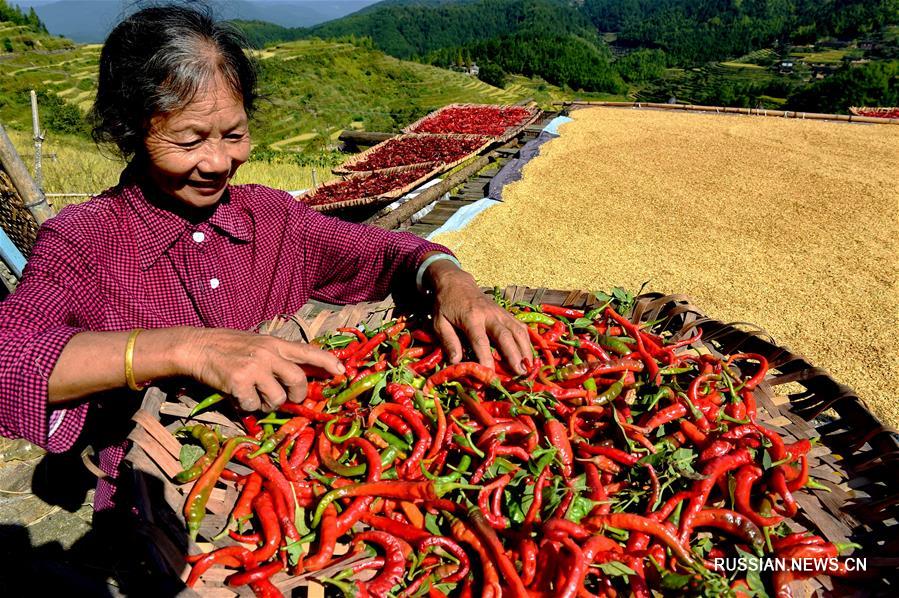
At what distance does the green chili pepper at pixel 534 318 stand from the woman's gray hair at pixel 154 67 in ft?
5.09

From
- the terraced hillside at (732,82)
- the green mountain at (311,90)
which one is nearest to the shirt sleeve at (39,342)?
the green mountain at (311,90)

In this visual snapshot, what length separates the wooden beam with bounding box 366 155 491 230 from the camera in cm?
689

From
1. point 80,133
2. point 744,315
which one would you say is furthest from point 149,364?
point 80,133

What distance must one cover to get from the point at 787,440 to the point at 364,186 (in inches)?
Answer: 335

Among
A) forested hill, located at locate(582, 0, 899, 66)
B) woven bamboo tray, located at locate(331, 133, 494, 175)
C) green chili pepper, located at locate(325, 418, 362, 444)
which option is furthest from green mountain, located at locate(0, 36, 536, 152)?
forested hill, located at locate(582, 0, 899, 66)

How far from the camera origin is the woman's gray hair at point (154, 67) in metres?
1.79

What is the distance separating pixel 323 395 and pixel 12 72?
36.8 meters

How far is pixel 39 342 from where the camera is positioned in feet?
4.73

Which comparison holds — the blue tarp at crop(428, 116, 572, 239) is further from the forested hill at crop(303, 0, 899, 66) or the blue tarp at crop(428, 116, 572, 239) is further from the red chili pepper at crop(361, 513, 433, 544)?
the forested hill at crop(303, 0, 899, 66)

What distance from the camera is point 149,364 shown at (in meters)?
1.55

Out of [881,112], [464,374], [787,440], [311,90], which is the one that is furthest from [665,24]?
[464,374]

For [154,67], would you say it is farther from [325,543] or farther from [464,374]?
[325,543]

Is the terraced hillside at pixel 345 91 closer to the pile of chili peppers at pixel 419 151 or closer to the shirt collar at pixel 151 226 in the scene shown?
the pile of chili peppers at pixel 419 151

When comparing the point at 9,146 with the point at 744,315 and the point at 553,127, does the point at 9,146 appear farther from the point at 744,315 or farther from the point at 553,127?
the point at 553,127
